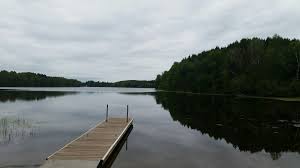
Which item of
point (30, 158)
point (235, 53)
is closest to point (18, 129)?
point (30, 158)

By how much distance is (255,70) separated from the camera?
7781 centimetres

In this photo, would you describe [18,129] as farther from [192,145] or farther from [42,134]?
[192,145]

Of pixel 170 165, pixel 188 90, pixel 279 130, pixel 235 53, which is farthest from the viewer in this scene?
pixel 188 90

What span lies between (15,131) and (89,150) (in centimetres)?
990

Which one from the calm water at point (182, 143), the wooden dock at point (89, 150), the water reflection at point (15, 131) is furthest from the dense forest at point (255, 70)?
the water reflection at point (15, 131)

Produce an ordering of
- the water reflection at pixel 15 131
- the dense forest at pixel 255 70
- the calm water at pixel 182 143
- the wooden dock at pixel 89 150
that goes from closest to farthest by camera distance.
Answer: the wooden dock at pixel 89 150
the calm water at pixel 182 143
the water reflection at pixel 15 131
the dense forest at pixel 255 70

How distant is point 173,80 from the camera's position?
13238 cm

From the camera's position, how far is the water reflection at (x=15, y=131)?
17878mm

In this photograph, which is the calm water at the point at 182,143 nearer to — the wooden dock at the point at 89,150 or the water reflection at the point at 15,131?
the water reflection at the point at 15,131

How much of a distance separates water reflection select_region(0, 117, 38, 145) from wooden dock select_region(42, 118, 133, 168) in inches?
184

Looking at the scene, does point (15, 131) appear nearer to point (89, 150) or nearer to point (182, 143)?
point (89, 150)

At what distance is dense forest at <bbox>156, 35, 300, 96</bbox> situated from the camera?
2771 inches

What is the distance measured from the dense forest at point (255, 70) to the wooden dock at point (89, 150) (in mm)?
58066

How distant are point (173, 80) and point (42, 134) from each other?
11422cm
